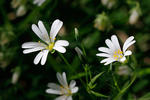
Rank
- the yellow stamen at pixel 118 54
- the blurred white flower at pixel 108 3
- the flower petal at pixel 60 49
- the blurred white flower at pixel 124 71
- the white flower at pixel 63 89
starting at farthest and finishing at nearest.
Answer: the blurred white flower at pixel 108 3 → the blurred white flower at pixel 124 71 → the white flower at pixel 63 89 → the yellow stamen at pixel 118 54 → the flower petal at pixel 60 49

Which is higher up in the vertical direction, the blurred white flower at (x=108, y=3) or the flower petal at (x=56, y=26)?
the blurred white flower at (x=108, y=3)

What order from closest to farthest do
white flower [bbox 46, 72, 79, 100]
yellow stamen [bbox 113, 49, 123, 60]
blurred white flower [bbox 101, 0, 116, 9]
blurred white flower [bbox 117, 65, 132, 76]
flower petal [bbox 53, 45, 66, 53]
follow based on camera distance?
flower petal [bbox 53, 45, 66, 53] < yellow stamen [bbox 113, 49, 123, 60] < white flower [bbox 46, 72, 79, 100] < blurred white flower [bbox 117, 65, 132, 76] < blurred white flower [bbox 101, 0, 116, 9]

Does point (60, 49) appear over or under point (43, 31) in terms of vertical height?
under

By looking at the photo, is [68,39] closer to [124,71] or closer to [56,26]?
[124,71]

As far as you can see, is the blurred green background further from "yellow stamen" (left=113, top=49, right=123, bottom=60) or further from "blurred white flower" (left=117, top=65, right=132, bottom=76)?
"yellow stamen" (left=113, top=49, right=123, bottom=60)

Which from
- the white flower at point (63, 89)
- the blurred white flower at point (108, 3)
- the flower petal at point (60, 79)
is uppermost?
the blurred white flower at point (108, 3)

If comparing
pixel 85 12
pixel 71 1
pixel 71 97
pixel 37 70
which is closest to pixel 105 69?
pixel 71 97

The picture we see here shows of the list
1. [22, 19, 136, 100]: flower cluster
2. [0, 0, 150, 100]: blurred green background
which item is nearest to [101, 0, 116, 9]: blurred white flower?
[0, 0, 150, 100]: blurred green background

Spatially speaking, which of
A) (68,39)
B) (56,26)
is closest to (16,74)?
(68,39)

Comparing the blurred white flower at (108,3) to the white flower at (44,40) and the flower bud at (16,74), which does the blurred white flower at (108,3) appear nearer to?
the white flower at (44,40)

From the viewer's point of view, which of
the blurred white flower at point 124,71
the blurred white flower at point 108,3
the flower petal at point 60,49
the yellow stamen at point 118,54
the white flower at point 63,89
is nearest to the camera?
the flower petal at point 60,49

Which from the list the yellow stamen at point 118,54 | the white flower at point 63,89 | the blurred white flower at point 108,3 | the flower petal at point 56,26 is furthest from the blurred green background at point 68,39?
the flower petal at point 56,26

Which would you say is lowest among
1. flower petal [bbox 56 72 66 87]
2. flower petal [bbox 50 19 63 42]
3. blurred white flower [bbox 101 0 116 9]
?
flower petal [bbox 56 72 66 87]
